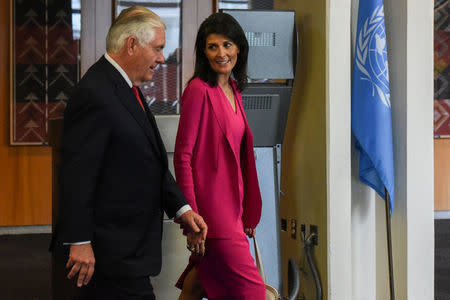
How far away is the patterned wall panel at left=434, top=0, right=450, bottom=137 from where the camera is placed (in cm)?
717

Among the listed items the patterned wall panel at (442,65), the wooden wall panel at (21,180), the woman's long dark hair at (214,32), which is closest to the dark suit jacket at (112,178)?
the woman's long dark hair at (214,32)

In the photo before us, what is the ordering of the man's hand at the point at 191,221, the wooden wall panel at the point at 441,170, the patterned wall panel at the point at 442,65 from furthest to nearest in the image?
the wooden wall panel at the point at 441,170, the patterned wall panel at the point at 442,65, the man's hand at the point at 191,221

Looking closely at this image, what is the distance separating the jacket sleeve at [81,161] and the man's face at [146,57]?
0.60 feet

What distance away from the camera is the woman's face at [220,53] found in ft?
8.12

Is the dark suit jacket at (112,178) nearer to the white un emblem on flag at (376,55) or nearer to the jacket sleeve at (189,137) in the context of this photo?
the jacket sleeve at (189,137)

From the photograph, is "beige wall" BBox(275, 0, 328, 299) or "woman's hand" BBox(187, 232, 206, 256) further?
"beige wall" BBox(275, 0, 328, 299)

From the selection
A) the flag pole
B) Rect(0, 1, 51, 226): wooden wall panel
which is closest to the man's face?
the flag pole

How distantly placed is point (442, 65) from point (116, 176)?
6114 millimetres

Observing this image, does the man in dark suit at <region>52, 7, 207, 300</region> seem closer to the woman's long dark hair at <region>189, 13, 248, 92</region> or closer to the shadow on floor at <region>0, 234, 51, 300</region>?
the woman's long dark hair at <region>189, 13, 248, 92</region>

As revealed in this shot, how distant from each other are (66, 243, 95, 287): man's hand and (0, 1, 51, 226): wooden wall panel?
4.86 metres

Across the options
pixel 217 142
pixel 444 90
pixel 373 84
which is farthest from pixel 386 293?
pixel 444 90

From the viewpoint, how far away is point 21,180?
20.9 ft

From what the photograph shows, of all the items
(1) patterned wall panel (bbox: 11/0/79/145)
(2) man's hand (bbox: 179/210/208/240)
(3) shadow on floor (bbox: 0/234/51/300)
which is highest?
(1) patterned wall panel (bbox: 11/0/79/145)

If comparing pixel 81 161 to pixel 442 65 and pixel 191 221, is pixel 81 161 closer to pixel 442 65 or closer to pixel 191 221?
pixel 191 221
